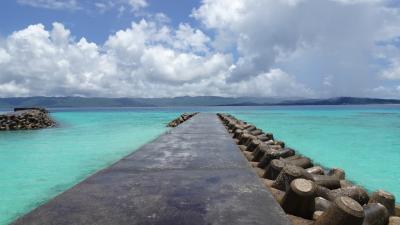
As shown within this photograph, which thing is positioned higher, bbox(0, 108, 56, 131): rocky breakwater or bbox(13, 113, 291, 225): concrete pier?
bbox(13, 113, 291, 225): concrete pier

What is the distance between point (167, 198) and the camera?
2688 mm

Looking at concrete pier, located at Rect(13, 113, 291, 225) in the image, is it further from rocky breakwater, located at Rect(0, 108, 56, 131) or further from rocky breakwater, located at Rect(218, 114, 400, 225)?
rocky breakwater, located at Rect(0, 108, 56, 131)

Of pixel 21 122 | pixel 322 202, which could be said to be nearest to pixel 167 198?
pixel 322 202

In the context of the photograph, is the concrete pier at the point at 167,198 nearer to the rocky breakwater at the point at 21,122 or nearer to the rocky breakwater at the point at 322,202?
the rocky breakwater at the point at 322,202

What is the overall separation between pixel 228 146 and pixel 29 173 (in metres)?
5.84

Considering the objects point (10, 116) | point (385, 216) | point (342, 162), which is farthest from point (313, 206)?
point (10, 116)

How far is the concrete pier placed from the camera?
2240mm

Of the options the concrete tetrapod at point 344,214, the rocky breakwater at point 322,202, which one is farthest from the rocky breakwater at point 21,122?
the concrete tetrapod at point 344,214

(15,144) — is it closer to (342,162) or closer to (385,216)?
(342,162)

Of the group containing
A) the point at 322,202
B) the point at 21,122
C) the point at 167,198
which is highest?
the point at 167,198

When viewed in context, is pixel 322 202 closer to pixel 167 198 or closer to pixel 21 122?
pixel 167 198

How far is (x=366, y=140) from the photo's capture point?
17.0m

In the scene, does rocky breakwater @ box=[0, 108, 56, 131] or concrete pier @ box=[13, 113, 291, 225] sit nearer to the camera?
concrete pier @ box=[13, 113, 291, 225]

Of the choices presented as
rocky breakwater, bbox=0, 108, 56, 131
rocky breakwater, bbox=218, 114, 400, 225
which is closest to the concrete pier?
rocky breakwater, bbox=218, 114, 400, 225
